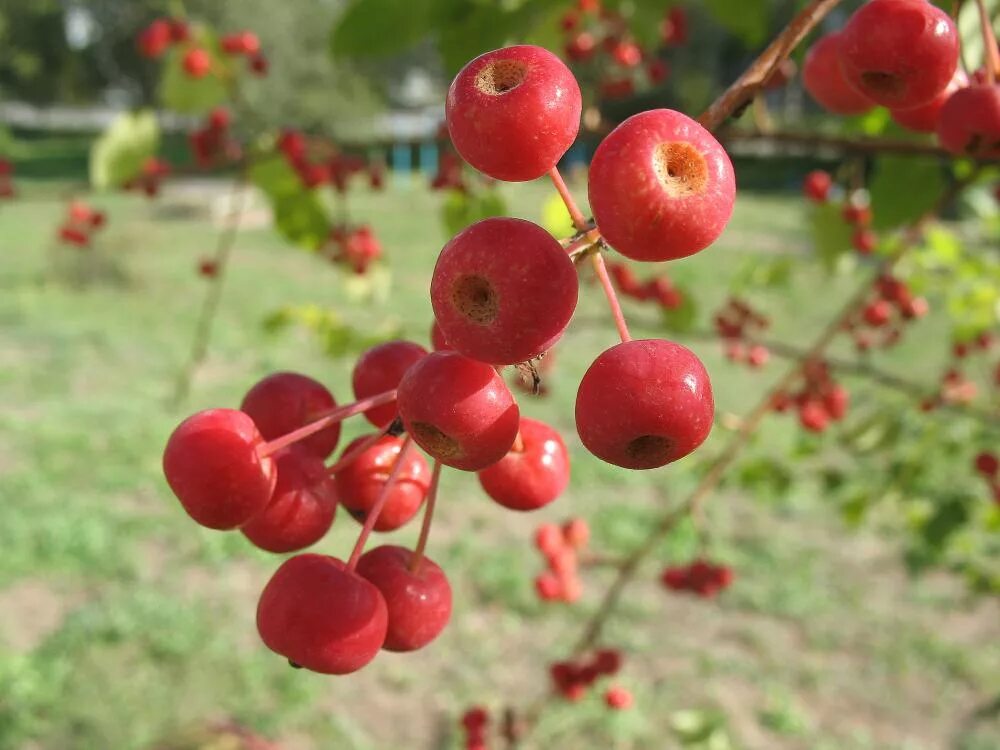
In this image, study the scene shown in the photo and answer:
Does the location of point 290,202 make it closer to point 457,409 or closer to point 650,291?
point 650,291

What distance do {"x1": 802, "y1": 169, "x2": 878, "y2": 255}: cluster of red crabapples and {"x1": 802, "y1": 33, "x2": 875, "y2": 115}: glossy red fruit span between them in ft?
4.51

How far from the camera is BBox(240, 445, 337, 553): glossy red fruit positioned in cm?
85

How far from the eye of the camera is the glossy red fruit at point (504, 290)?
66cm

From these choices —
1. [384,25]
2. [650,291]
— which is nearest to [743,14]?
[384,25]

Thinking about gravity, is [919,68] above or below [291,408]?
above

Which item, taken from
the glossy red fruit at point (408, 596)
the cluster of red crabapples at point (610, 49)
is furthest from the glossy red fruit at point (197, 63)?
the glossy red fruit at point (408, 596)

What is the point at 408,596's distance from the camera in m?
0.90

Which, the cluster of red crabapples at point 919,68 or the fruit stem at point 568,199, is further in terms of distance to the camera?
the cluster of red crabapples at point 919,68

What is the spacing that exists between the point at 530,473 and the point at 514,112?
345 millimetres

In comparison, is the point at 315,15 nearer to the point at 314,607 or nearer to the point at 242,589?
the point at 242,589

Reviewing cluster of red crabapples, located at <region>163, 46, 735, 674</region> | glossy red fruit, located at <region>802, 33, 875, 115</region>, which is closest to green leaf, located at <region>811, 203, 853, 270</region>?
glossy red fruit, located at <region>802, 33, 875, 115</region>

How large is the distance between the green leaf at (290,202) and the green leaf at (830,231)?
1460 millimetres

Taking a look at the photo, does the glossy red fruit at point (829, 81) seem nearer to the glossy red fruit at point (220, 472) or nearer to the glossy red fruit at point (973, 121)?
the glossy red fruit at point (973, 121)

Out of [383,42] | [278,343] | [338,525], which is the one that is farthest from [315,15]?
[383,42]
